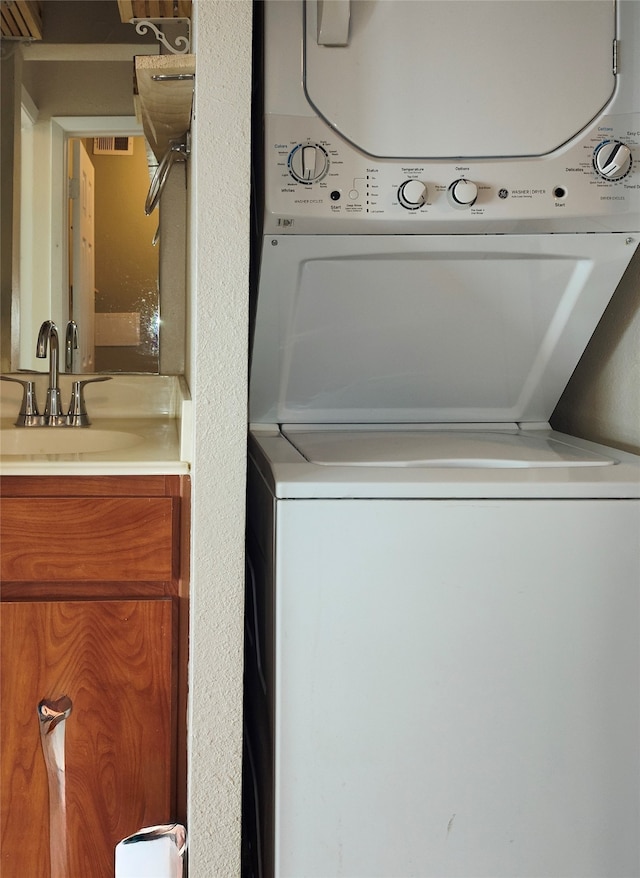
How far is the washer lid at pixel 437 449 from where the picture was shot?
1.14 m

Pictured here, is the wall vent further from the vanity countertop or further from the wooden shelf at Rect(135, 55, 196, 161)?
the vanity countertop

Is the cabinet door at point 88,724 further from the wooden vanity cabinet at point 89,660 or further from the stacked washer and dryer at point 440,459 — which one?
the stacked washer and dryer at point 440,459

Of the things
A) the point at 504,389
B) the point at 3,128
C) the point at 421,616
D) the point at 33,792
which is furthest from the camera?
the point at 3,128

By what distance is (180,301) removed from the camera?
189 cm

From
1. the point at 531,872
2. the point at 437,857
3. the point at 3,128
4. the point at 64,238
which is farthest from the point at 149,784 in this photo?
the point at 3,128

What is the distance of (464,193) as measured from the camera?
1.24 metres

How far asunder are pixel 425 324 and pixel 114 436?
0.72m

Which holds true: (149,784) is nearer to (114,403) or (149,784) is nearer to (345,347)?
(345,347)

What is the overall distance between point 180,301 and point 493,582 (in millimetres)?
1213

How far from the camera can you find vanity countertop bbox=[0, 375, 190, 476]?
3.83 feet

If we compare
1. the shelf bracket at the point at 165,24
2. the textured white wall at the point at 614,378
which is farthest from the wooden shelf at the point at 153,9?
the textured white wall at the point at 614,378

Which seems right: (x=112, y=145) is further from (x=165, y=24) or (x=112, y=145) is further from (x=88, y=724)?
(x=88, y=724)

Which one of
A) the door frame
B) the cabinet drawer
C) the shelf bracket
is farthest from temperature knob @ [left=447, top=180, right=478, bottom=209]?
the door frame

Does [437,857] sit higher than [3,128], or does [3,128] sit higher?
[3,128]
